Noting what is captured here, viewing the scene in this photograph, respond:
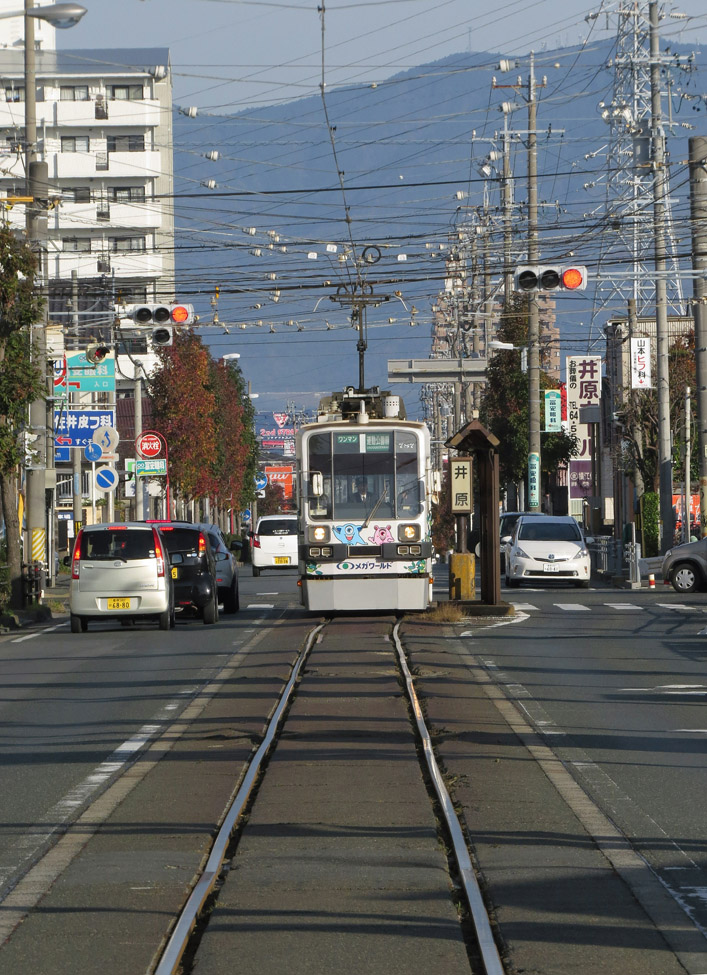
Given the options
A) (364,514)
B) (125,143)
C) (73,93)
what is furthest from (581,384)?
(364,514)

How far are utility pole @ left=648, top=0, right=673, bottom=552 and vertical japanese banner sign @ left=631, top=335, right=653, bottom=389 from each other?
27.2 ft

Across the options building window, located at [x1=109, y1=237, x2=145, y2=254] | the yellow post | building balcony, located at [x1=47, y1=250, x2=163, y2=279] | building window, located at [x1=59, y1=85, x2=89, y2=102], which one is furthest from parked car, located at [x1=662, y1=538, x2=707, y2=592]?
building window, located at [x1=59, y1=85, x2=89, y2=102]

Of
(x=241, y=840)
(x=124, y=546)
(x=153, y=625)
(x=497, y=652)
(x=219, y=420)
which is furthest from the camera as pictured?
(x=219, y=420)

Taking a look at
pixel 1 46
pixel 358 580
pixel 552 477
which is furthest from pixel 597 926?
pixel 552 477

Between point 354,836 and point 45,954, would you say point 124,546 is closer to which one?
point 354,836

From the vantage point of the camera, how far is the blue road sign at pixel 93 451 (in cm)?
3847

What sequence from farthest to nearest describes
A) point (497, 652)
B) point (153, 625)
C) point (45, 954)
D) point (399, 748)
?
point (153, 625)
point (497, 652)
point (399, 748)
point (45, 954)

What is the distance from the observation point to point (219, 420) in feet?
215

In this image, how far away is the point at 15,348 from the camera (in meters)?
28.6

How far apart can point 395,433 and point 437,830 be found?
16410 millimetres

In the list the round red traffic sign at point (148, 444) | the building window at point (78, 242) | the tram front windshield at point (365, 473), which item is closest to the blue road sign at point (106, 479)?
the round red traffic sign at point (148, 444)

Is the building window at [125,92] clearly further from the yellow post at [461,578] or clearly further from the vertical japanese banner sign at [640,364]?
the yellow post at [461,578]

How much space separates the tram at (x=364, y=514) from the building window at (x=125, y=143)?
6774cm

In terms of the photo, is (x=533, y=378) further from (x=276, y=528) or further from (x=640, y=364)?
(x=276, y=528)
